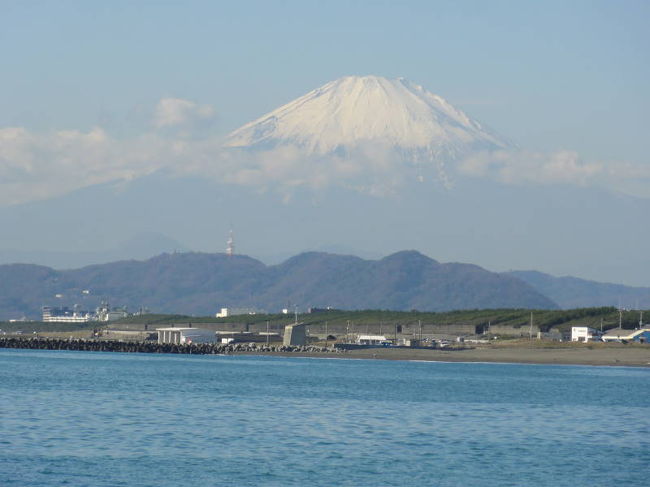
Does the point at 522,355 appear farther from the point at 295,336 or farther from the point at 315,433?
the point at 315,433

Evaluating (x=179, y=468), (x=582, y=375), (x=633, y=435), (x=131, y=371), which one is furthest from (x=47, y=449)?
(x=582, y=375)

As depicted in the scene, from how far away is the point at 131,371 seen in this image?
11006cm

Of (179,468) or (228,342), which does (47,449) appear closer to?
(179,468)

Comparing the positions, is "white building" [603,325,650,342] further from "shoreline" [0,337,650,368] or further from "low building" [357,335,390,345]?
"low building" [357,335,390,345]

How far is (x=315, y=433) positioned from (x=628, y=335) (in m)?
125

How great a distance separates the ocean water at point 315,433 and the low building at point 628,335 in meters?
74.8

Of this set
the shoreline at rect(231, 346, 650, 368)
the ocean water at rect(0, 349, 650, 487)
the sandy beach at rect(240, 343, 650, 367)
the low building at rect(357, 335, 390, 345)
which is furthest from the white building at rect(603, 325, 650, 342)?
the ocean water at rect(0, 349, 650, 487)

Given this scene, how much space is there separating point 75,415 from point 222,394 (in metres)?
18.2

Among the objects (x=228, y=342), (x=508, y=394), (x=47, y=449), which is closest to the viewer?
(x=47, y=449)

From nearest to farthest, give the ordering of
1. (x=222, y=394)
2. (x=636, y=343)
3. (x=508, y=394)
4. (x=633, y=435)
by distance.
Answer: (x=633, y=435)
(x=222, y=394)
(x=508, y=394)
(x=636, y=343)

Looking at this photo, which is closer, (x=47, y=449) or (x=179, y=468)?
(x=179, y=468)

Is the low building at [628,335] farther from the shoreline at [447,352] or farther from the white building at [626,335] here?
the shoreline at [447,352]

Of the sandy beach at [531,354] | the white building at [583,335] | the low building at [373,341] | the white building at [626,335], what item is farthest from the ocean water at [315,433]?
the low building at [373,341]

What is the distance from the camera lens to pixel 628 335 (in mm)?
173250
